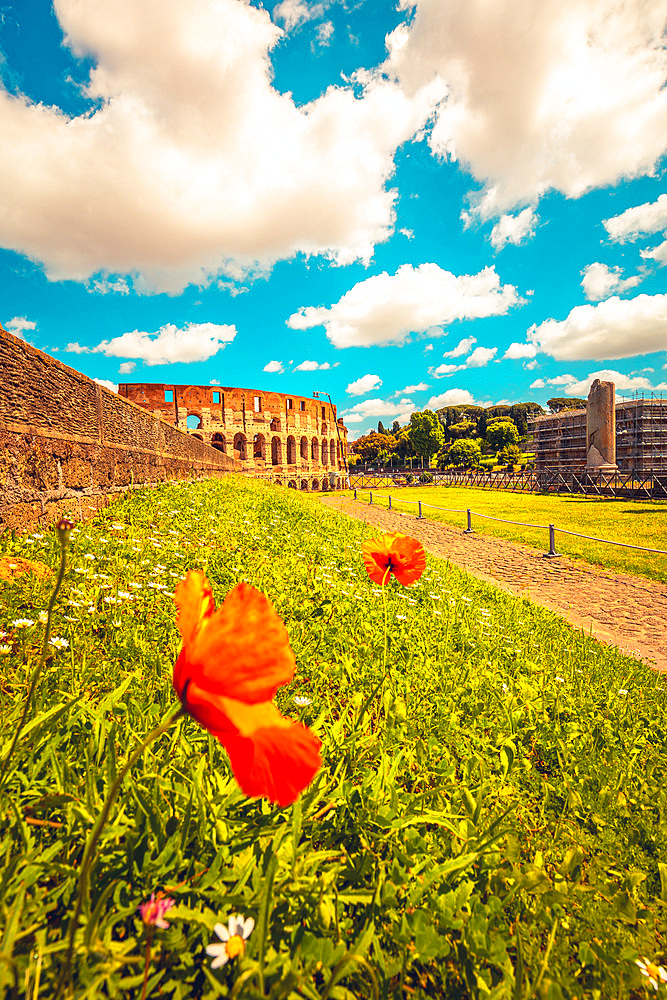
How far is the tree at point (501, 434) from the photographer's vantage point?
2512 inches

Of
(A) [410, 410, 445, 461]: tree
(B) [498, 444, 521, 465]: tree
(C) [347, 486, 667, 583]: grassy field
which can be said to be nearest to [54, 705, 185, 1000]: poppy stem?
(C) [347, 486, 667, 583]: grassy field

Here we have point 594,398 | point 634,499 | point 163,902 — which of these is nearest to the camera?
point 163,902

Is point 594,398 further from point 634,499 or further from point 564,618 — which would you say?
point 564,618

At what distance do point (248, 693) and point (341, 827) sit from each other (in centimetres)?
100

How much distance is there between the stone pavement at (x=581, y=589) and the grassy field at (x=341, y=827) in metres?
2.73

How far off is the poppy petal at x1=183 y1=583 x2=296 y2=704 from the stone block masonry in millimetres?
3719

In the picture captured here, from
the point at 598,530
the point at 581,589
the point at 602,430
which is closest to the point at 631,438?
the point at 602,430

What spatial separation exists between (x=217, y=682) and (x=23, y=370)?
14.4ft

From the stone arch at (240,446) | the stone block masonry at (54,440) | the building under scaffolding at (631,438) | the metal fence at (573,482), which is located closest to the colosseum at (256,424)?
the stone arch at (240,446)

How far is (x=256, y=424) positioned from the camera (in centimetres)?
3775

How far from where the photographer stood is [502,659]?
3.25 m

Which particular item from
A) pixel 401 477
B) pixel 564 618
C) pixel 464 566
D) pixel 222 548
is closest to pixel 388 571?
pixel 222 548

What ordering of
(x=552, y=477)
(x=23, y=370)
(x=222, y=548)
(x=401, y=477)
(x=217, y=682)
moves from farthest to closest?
1. (x=401, y=477)
2. (x=552, y=477)
3. (x=222, y=548)
4. (x=23, y=370)
5. (x=217, y=682)

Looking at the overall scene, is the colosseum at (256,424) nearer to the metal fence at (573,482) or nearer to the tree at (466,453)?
the metal fence at (573,482)
